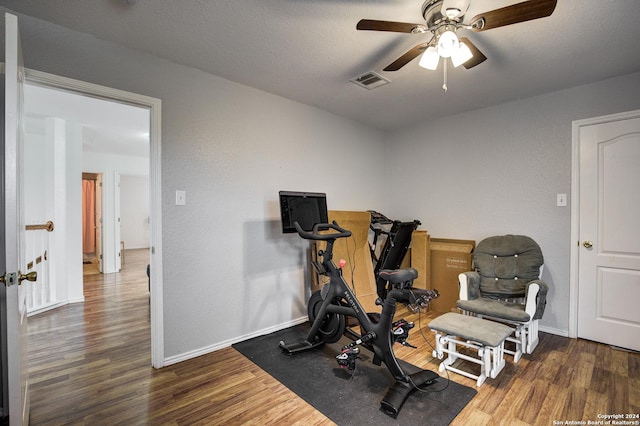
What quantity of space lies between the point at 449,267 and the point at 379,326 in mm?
1957

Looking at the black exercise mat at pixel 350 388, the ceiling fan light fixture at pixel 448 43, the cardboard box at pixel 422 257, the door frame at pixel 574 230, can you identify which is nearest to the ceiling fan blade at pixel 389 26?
the ceiling fan light fixture at pixel 448 43

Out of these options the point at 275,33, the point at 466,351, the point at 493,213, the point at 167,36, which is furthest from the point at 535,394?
the point at 167,36

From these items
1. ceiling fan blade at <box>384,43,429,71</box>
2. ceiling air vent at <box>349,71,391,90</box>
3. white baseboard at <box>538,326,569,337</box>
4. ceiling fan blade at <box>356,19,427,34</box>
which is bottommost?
white baseboard at <box>538,326,569,337</box>

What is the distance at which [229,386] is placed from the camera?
2135 millimetres

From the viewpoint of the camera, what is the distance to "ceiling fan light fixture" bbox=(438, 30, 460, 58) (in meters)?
1.66

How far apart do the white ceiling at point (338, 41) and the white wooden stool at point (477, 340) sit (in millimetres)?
2132

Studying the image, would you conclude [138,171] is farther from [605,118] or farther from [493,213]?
[605,118]

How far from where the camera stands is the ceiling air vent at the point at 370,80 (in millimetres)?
2688

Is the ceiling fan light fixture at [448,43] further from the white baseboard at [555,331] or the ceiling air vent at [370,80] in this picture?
the white baseboard at [555,331]

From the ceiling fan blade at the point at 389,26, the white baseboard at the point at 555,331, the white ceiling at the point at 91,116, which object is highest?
the white ceiling at the point at 91,116

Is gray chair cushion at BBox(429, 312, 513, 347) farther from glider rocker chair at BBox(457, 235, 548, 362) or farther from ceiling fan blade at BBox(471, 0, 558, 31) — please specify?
ceiling fan blade at BBox(471, 0, 558, 31)

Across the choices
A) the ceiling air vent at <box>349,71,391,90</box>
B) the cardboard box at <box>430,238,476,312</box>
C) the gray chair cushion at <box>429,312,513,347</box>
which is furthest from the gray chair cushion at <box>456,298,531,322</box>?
the ceiling air vent at <box>349,71,391,90</box>

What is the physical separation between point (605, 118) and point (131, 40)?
417 cm

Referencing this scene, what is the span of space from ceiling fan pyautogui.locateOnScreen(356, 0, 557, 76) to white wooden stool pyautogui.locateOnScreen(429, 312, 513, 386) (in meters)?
1.89
